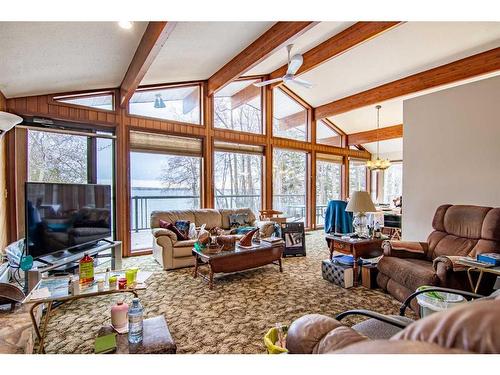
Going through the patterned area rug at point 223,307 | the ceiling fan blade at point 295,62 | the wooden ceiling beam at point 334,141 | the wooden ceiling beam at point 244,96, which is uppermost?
the wooden ceiling beam at point 244,96

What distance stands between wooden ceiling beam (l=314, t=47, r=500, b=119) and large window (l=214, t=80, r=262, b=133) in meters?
2.07

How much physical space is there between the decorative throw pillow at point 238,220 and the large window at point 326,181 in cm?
363

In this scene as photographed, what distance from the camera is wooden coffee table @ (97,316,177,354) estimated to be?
5.77ft

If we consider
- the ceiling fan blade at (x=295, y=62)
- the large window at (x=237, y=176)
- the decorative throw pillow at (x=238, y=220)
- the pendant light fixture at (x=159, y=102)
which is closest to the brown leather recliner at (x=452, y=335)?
the ceiling fan blade at (x=295, y=62)

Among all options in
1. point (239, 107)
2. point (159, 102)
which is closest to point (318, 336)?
point (159, 102)

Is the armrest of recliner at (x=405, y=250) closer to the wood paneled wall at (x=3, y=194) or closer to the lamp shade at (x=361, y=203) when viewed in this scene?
the lamp shade at (x=361, y=203)

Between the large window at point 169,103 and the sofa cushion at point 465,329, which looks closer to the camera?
the sofa cushion at point 465,329

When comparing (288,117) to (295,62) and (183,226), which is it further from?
(183,226)

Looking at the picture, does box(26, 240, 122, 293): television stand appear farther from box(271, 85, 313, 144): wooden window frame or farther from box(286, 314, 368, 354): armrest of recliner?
box(271, 85, 313, 144): wooden window frame

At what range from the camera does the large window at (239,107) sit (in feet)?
20.4

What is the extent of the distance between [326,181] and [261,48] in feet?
17.0

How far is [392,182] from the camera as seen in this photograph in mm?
9625
